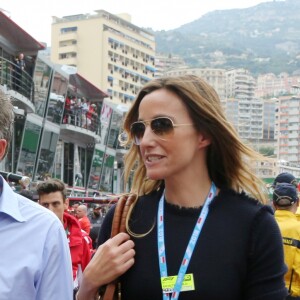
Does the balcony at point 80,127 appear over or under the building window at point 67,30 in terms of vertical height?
under

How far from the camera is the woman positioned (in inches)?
97.8

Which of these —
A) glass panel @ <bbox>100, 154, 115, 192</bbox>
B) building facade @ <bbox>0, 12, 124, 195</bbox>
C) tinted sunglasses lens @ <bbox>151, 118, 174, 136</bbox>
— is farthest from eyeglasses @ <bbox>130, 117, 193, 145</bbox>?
glass panel @ <bbox>100, 154, 115, 192</bbox>

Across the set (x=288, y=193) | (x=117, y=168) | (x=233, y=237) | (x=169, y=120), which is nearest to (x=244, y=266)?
(x=233, y=237)

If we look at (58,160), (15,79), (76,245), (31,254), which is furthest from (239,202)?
(58,160)

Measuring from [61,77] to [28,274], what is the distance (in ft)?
113

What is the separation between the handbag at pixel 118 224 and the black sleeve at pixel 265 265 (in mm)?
519

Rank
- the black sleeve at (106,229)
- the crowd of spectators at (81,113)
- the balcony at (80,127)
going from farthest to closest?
the crowd of spectators at (81,113), the balcony at (80,127), the black sleeve at (106,229)

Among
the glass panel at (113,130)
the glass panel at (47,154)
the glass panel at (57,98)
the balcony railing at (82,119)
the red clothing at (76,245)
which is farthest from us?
the glass panel at (113,130)

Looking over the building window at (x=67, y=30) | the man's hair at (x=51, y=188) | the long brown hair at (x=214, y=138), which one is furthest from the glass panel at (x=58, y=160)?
the building window at (x=67, y=30)

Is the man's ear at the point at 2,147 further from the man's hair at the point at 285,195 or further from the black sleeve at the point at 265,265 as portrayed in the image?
the man's hair at the point at 285,195

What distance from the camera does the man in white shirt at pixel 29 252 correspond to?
2.40m

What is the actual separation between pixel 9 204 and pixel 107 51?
110m

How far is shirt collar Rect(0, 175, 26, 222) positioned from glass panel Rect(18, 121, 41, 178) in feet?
93.6

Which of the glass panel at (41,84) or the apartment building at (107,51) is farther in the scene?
the apartment building at (107,51)
